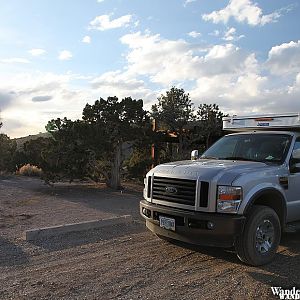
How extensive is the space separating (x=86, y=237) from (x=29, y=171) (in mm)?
16315

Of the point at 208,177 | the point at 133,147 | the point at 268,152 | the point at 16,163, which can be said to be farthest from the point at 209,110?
the point at 16,163

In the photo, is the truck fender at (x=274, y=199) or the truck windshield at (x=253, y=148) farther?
the truck windshield at (x=253, y=148)

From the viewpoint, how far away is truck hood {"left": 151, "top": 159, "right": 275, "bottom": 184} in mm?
5852

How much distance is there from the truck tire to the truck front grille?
2.92 ft

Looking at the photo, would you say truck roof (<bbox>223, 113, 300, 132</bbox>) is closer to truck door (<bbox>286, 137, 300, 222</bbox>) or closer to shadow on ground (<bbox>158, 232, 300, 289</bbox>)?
truck door (<bbox>286, 137, 300, 222</bbox>)

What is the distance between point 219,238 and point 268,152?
2.13 meters

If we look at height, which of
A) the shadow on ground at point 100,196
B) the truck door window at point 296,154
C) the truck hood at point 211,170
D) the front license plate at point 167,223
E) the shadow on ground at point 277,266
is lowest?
the shadow on ground at point 277,266

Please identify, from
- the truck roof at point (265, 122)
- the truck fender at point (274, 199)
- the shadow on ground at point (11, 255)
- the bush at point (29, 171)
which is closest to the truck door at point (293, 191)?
the truck fender at point (274, 199)

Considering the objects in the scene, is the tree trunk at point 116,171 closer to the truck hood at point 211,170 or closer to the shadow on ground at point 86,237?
the shadow on ground at point 86,237

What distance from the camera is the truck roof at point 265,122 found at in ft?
25.4

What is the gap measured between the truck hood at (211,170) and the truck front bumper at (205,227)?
535mm

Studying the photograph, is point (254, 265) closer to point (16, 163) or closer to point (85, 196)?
point (85, 196)

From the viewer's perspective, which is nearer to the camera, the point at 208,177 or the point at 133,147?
the point at 208,177

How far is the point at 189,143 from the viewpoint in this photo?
16.5m
